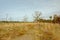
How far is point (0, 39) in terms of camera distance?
5.56 meters

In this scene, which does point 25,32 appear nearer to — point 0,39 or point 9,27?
point 9,27

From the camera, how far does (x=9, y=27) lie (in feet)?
20.0

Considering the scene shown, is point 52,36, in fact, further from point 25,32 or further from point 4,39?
point 4,39

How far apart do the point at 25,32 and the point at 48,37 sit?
2.90ft

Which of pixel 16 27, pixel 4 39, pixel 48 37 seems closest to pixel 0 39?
pixel 4 39

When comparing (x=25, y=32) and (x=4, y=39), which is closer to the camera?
(x=4, y=39)

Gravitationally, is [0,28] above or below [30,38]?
above

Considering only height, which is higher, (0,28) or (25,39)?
(0,28)

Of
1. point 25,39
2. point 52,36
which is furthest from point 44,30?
point 25,39

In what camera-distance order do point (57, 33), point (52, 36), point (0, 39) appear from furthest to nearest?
point (57, 33)
point (52, 36)
point (0, 39)

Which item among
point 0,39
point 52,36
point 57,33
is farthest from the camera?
point 57,33

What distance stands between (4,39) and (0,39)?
13 centimetres

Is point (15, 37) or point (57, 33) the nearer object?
point (15, 37)

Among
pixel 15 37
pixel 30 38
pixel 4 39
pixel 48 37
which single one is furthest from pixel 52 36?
pixel 4 39
